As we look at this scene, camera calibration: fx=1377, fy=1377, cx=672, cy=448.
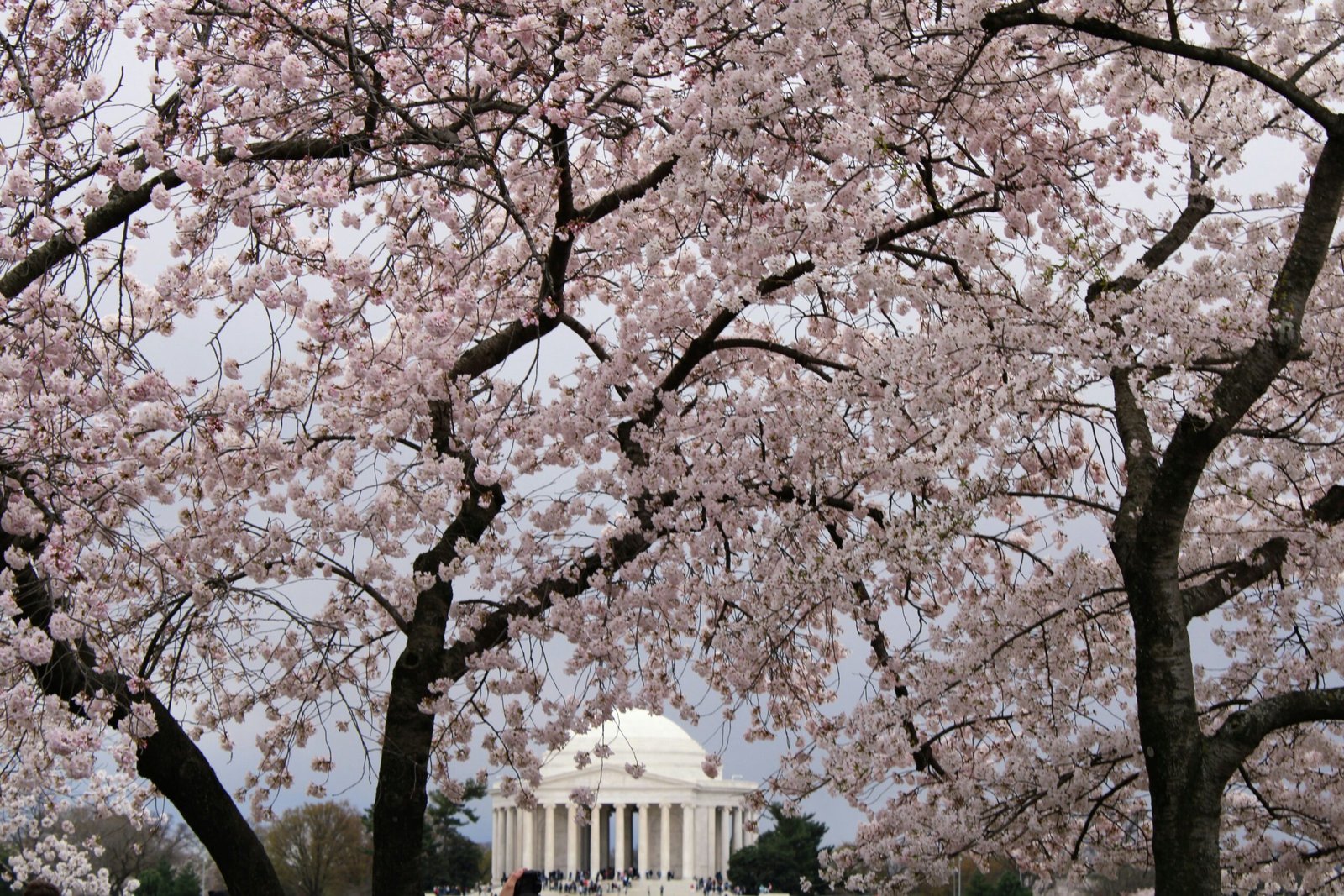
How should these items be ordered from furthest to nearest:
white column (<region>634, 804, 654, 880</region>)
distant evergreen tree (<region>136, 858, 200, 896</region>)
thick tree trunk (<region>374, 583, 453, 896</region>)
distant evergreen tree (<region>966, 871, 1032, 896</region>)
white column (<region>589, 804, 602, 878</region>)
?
white column (<region>634, 804, 654, 880</region>)
white column (<region>589, 804, 602, 878</region>)
distant evergreen tree (<region>136, 858, 200, 896</region>)
distant evergreen tree (<region>966, 871, 1032, 896</region>)
thick tree trunk (<region>374, 583, 453, 896</region>)

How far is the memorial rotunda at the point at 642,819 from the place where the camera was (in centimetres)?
6644

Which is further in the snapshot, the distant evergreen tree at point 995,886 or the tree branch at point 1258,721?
the distant evergreen tree at point 995,886

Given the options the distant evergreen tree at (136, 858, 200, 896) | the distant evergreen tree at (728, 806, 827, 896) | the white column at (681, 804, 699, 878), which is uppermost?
the white column at (681, 804, 699, 878)

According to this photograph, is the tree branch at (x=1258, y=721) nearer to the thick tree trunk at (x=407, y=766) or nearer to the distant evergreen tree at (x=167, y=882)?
the thick tree trunk at (x=407, y=766)

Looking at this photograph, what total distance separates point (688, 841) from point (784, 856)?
1559 cm

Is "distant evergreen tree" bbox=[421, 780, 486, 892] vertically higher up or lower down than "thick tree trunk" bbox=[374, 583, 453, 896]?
higher up

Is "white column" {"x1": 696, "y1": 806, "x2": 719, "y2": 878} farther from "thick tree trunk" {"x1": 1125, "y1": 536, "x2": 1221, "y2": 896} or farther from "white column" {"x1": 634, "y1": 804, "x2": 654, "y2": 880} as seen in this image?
"thick tree trunk" {"x1": 1125, "y1": 536, "x2": 1221, "y2": 896}

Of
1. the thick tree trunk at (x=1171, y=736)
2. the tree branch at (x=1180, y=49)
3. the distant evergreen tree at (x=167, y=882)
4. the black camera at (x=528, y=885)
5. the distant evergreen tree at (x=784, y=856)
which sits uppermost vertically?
the distant evergreen tree at (x=784, y=856)

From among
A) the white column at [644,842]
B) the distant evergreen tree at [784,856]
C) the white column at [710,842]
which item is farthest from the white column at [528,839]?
the distant evergreen tree at [784,856]

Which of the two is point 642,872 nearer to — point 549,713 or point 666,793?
point 666,793

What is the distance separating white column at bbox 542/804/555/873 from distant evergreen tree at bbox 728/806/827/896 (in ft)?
57.8

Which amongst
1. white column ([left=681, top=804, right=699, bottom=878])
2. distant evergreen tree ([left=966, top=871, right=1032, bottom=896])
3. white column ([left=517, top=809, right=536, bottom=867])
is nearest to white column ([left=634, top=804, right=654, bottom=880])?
white column ([left=681, top=804, right=699, bottom=878])

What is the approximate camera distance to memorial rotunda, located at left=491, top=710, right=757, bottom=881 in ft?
218

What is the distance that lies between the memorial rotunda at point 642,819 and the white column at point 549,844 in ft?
0.14
